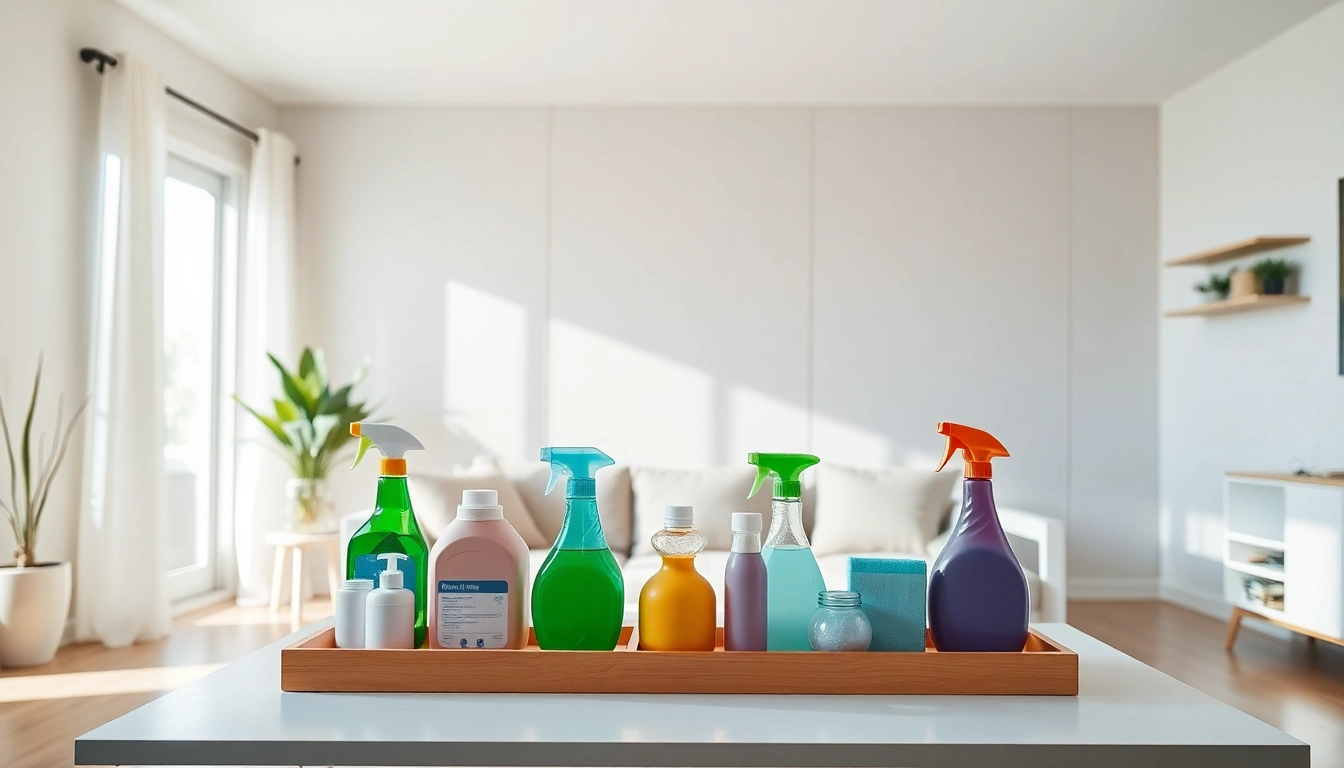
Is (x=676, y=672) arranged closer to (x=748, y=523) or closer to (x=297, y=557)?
(x=748, y=523)

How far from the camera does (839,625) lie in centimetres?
117

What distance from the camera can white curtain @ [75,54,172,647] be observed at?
3844 mm

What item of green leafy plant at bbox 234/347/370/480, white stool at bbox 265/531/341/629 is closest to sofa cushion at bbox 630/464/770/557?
white stool at bbox 265/531/341/629

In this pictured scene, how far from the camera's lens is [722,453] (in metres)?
5.14

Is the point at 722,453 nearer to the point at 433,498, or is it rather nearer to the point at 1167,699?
the point at 433,498

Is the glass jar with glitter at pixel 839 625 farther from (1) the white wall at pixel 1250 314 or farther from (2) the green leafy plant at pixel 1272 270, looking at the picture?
(2) the green leafy plant at pixel 1272 270

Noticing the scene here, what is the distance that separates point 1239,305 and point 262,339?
4448 mm

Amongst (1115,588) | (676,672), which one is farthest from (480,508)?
(1115,588)

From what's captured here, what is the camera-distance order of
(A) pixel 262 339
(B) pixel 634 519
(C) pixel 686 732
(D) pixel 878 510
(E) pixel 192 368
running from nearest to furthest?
(C) pixel 686 732
(D) pixel 878 510
(B) pixel 634 519
(E) pixel 192 368
(A) pixel 262 339

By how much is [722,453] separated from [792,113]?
179cm

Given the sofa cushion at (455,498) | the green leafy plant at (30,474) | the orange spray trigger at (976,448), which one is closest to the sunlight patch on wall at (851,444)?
the sofa cushion at (455,498)

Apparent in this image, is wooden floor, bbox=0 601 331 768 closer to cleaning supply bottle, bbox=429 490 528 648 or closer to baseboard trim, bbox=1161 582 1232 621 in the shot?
cleaning supply bottle, bbox=429 490 528 648

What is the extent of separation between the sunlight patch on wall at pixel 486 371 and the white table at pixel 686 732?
4061mm

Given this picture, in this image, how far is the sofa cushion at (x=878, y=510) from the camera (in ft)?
12.9
